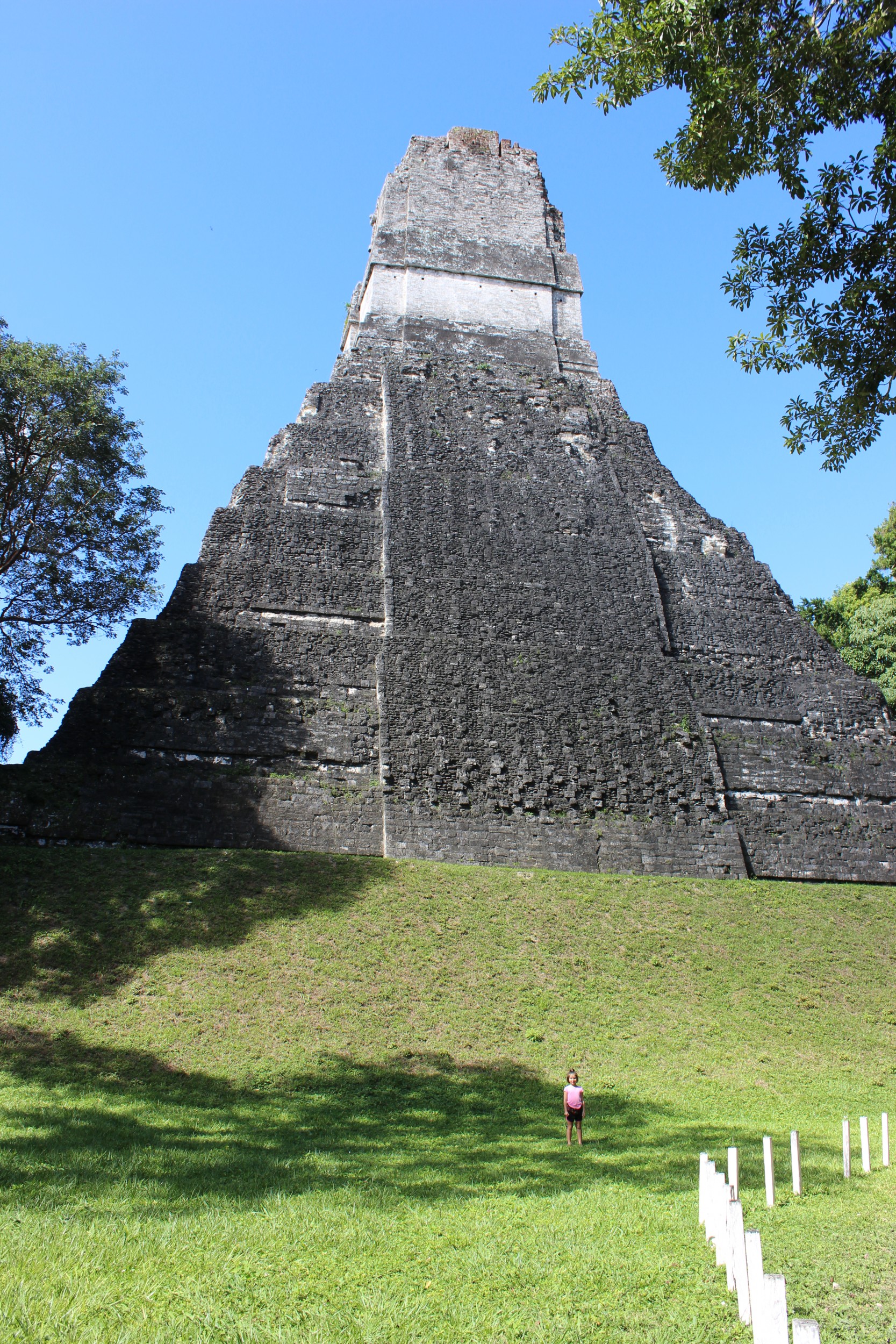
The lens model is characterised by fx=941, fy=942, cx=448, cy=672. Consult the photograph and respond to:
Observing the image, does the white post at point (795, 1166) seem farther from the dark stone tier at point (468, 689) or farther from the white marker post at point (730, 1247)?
the dark stone tier at point (468, 689)

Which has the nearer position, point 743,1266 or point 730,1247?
point 743,1266

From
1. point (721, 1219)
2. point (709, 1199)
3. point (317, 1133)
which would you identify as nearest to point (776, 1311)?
point (721, 1219)

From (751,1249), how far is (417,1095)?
479 centimetres

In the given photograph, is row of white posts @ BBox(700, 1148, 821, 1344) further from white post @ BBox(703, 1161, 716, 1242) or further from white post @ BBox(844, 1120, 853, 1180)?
white post @ BBox(844, 1120, 853, 1180)

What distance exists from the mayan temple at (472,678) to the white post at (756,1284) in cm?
934

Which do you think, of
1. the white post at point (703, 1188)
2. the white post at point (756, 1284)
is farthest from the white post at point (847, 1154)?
the white post at point (756, 1284)

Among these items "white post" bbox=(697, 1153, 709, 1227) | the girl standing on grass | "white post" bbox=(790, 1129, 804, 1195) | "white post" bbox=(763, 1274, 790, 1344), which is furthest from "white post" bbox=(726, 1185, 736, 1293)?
the girl standing on grass

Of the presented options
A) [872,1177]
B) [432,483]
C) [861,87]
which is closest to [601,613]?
[432,483]

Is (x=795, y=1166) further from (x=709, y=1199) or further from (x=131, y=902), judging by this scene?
(x=131, y=902)

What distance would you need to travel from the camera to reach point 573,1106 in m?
6.86

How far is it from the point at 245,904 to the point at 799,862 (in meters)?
8.28

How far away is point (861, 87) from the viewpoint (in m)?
7.24

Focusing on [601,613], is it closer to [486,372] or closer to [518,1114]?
[486,372]

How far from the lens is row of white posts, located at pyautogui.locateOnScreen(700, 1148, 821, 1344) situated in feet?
11.1
